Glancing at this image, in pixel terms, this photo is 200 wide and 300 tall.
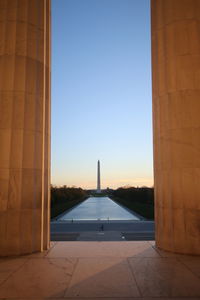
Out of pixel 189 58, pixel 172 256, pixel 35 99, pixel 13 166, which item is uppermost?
pixel 189 58

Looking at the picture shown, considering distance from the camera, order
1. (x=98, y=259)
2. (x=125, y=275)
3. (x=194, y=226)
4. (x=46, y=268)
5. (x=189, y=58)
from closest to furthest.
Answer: (x=125, y=275), (x=46, y=268), (x=98, y=259), (x=194, y=226), (x=189, y=58)

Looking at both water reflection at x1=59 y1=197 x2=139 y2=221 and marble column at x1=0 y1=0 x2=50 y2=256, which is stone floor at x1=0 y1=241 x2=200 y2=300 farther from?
water reflection at x1=59 y1=197 x2=139 y2=221

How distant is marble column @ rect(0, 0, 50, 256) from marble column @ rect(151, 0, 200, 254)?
15.0ft

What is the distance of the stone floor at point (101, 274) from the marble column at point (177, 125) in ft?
3.63

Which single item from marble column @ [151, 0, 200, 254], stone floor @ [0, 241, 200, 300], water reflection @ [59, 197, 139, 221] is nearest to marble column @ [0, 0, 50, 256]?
stone floor @ [0, 241, 200, 300]

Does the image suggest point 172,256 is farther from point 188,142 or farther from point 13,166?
point 13,166

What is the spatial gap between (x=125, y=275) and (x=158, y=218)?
431cm

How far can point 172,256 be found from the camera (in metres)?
11.0

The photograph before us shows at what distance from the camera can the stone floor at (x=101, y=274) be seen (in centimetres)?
725

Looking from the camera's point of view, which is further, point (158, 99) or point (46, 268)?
point (158, 99)

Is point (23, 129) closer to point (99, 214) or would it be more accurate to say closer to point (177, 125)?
point (177, 125)

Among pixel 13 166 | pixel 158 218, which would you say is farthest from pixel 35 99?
pixel 158 218

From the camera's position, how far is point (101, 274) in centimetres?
874

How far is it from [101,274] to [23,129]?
19.9 ft
